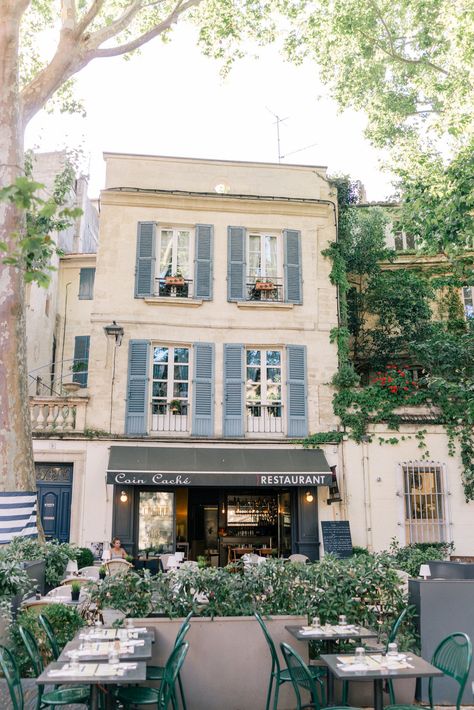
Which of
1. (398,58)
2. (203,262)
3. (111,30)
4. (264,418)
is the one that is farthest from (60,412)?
(398,58)

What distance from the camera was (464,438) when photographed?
1424 centimetres

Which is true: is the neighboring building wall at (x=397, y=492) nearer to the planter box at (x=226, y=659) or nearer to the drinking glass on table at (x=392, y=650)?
the planter box at (x=226, y=659)

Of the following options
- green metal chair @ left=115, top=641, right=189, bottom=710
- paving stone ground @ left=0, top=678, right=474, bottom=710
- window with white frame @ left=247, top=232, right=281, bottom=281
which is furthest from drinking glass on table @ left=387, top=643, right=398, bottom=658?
window with white frame @ left=247, top=232, right=281, bottom=281

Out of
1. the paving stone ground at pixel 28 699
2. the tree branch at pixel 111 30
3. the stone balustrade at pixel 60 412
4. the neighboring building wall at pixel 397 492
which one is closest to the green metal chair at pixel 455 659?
the paving stone ground at pixel 28 699

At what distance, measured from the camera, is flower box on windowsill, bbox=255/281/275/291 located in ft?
50.1

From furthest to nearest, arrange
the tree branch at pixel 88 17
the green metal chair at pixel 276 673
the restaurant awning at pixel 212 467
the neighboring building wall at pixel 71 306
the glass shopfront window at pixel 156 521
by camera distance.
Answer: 1. the neighboring building wall at pixel 71 306
2. the glass shopfront window at pixel 156 521
3. the restaurant awning at pixel 212 467
4. the tree branch at pixel 88 17
5. the green metal chair at pixel 276 673

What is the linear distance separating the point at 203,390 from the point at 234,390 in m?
0.69

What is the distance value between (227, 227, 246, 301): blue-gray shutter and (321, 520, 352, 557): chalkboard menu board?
5.36 m

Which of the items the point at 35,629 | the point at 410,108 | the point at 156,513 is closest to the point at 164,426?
the point at 156,513

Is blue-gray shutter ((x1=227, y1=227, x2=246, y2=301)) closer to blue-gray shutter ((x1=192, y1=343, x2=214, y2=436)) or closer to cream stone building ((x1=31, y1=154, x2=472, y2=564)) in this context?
cream stone building ((x1=31, y1=154, x2=472, y2=564))

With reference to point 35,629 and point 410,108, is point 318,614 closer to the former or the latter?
point 35,629

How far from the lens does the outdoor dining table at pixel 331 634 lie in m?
5.52

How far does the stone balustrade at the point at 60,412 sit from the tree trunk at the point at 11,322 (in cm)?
444

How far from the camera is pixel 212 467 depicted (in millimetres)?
13500
